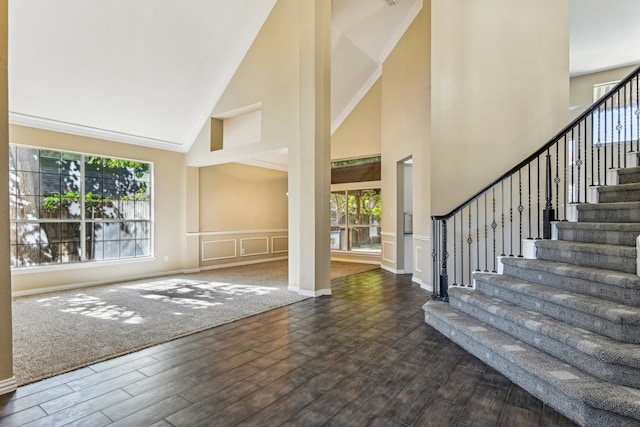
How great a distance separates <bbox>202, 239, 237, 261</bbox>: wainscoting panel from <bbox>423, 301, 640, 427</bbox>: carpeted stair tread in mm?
6141

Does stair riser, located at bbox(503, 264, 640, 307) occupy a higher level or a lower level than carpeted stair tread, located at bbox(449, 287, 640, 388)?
higher

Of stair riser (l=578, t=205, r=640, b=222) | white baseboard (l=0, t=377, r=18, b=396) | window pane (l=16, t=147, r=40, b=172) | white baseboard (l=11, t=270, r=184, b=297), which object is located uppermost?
window pane (l=16, t=147, r=40, b=172)

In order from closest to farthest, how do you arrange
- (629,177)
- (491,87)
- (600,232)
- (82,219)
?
(600,232), (629,177), (491,87), (82,219)

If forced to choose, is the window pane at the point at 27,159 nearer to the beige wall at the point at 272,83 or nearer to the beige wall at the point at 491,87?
the beige wall at the point at 272,83

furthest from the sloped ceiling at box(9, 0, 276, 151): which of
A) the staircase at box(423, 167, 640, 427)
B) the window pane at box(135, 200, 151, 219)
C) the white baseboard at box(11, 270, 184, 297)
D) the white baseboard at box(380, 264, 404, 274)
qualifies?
the staircase at box(423, 167, 640, 427)

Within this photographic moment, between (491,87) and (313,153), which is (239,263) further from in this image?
(491,87)

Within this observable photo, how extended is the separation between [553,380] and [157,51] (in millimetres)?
6586

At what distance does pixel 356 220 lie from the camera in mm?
9141

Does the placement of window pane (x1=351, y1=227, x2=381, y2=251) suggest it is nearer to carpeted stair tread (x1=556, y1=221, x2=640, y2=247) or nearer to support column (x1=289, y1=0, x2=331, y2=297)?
support column (x1=289, y1=0, x2=331, y2=297)

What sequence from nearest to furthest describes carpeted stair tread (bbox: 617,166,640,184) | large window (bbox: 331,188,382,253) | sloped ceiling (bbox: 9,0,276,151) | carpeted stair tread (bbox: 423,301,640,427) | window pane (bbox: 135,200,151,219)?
carpeted stair tread (bbox: 423,301,640,427) < carpeted stair tread (bbox: 617,166,640,184) < sloped ceiling (bbox: 9,0,276,151) < window pane (bbox: 135,200,151,219) < large window (bbox: 331,188,382,253)

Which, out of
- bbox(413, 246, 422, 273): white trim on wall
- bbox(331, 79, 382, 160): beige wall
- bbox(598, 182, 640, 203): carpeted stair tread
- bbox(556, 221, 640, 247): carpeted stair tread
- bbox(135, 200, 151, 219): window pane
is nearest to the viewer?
bbox(556, 221, 640, 247): carpeted stair tread

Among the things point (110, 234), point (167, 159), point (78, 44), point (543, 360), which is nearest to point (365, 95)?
point (167, 159)

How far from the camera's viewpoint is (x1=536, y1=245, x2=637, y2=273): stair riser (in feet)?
8.46

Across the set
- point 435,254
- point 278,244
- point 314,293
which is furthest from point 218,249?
point 435,254
